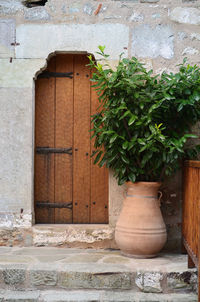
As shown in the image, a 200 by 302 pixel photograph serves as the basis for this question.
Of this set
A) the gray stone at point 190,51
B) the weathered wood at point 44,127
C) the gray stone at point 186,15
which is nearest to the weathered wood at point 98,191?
the weathered wood at point 44,127

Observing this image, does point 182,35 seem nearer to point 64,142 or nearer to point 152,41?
point 152,41

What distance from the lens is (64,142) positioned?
12.7 ft

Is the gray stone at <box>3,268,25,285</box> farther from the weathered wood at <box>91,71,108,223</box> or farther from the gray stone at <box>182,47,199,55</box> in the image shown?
the gray stone at <box>182,47,199,55</box>

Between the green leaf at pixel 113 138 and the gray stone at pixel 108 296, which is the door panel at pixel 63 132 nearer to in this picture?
the green leaf at pixel 113 138

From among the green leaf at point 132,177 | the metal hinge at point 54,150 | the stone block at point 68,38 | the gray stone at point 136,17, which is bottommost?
the green leaf at point 132,177

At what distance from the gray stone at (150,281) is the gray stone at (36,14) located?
2.53 metres

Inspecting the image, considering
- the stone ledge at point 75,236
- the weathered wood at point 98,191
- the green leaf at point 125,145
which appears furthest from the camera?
the weathered wood at point 98,191

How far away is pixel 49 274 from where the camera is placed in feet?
9.56

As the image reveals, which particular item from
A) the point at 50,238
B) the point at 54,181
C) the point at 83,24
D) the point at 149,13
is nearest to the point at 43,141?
the point at 54,181

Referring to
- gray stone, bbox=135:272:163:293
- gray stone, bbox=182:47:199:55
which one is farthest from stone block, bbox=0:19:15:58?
gray stone, bbox=135:272:163:293

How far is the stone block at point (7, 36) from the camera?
3.73 meters

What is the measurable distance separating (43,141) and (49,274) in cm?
143

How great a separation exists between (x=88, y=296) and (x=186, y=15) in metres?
2.67

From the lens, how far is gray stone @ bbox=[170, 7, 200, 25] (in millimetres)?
3666
